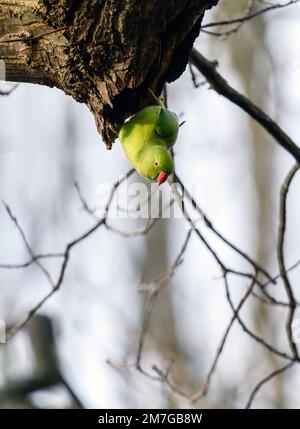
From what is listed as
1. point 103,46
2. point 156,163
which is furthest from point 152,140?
point 103,46

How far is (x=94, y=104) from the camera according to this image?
2379 millimetres

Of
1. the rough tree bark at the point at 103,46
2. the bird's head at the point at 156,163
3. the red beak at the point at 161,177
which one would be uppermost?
the rough tree bark at the point at 103,46

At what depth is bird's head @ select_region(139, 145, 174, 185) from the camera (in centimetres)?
221

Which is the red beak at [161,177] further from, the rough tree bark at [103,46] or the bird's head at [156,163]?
the rough tree bark at [103,46]

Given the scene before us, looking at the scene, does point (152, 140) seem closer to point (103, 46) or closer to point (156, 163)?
point (156, 163)

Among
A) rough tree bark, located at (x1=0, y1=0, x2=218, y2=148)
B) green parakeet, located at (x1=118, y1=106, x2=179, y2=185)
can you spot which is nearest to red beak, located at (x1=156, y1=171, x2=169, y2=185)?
green parakeet, located at (x1=118, y1=106, x2=179, y2=185)

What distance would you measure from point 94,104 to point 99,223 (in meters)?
0.93

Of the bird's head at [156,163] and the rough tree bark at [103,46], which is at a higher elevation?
the rough tree bark at [103,46]

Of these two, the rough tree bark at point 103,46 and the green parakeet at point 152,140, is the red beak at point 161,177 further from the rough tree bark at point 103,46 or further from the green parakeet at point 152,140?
the rough tree bark at point 103,46

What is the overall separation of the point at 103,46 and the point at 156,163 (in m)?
0.39

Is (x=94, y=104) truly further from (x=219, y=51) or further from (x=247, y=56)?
(x=247, y=56)

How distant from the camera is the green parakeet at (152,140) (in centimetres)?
223

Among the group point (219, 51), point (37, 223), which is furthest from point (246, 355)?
point (219, 51)

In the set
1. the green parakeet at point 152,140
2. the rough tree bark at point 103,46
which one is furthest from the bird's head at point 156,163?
the rough tree bark at point 103,46
